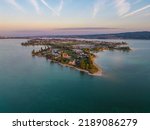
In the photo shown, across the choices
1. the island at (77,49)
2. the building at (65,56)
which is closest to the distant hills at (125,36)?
the island at (77,49)

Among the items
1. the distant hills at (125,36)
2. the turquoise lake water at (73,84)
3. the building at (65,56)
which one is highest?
the distant hills at (125,36)

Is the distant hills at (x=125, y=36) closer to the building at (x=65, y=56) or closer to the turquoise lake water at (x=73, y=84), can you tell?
the turquoise lake water at (x=73, y=84)

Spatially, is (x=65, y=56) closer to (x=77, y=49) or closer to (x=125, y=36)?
(x=77, y=49)

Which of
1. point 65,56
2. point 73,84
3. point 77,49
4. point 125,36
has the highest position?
point 125,36

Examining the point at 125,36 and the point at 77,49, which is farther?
the point at 77,49

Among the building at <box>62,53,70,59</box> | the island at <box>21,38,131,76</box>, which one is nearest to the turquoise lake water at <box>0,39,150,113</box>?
the island at <box>21,38,131,76</box>

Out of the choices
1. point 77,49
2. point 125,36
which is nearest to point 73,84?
point 77,49

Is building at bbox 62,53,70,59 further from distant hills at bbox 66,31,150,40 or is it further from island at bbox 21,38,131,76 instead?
distant hills at bbox 66,31,150,40
